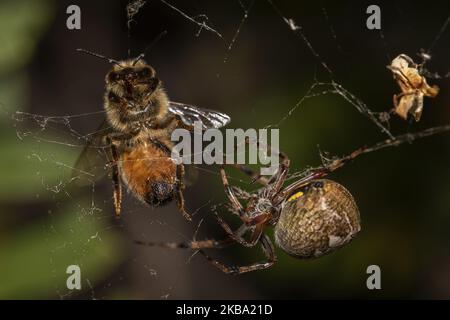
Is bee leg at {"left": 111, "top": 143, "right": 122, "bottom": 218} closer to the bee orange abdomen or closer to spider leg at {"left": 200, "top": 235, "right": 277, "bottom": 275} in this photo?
the bee orange abdomen

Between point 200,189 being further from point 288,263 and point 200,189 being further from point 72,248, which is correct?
point 72,248

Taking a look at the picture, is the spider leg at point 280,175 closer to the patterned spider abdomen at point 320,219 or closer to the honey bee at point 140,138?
the patterned spider abdomen at point 320,219

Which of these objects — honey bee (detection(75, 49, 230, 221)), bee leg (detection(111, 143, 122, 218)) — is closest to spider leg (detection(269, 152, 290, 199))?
honey bee (detection(75, 49, 230, 221))

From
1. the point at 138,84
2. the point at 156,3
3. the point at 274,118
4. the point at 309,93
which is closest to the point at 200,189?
the point at 274,118

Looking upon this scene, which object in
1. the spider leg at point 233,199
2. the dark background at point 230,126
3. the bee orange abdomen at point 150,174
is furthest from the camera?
the dark background at point 230,126

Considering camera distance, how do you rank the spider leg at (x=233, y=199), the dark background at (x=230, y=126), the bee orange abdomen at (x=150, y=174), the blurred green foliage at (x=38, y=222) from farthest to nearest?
the dark background at (x=230, y=126), the blurred green foliage at (x=38, y=222), the spider leg at (x=233, y=199), the bee orange abdomen at (x=150, y=174)

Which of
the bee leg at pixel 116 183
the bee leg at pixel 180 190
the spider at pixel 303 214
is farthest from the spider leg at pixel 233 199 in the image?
the bee leg at pixel 116 183

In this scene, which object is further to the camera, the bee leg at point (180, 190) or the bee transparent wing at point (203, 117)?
the bee transparent wing at point (203, 117)

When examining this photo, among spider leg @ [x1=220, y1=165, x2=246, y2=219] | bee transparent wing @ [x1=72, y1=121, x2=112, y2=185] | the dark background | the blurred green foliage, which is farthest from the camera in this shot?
the dark background
